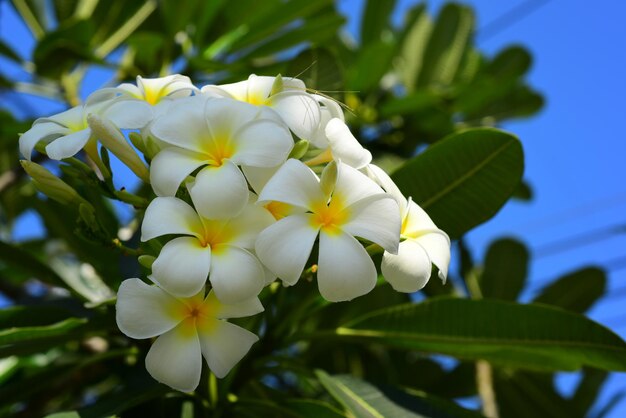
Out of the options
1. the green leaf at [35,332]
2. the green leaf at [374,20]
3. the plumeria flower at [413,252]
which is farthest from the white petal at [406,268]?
the green leaf at [374,20]

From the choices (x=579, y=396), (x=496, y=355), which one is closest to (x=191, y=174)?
(x=496, y=355)

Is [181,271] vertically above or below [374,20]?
above

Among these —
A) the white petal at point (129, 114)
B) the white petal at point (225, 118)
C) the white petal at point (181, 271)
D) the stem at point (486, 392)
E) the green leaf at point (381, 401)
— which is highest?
the white petal at point (225, 118)

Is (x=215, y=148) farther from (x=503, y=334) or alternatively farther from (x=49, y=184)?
(x=503, y=334)

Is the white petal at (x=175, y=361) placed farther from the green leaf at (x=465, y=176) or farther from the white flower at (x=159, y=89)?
the green leaf at (x=465, y=176)

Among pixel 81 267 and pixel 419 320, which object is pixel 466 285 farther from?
pixel 81 267

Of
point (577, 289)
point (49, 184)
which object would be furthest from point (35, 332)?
point (577, 289)
